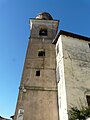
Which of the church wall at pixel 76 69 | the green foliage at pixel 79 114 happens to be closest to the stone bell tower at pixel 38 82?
the church wall at pixel 76 69

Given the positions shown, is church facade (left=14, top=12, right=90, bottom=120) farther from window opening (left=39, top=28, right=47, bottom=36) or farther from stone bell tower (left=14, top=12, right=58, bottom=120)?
window opening (left=39, top=28, right=47, bottom=36)

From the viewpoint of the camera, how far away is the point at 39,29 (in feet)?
56.6

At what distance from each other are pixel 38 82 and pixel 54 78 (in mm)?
1360

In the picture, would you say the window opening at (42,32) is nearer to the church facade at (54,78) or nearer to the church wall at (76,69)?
the church facade at (54,78)

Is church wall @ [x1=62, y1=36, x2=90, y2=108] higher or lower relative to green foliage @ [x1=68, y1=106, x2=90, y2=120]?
higher

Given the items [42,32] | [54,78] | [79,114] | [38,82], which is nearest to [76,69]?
[54,78]

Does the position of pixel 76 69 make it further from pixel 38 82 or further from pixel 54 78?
pixel 38 82

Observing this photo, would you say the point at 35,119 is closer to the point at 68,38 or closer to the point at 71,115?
the point at 71,115

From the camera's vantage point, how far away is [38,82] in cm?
1191

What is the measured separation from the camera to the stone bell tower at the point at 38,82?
10.3 m

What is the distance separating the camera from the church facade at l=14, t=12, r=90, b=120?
10102 mm

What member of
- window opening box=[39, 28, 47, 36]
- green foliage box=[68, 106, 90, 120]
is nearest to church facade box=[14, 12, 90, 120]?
green foliage box=[68, 106, 90, 120]

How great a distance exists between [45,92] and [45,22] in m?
9.40

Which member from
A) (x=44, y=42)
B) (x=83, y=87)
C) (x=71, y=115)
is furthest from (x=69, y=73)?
(x=44, y=42)
